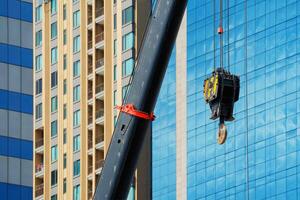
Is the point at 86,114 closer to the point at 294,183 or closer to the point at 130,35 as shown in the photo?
the point at 130,35

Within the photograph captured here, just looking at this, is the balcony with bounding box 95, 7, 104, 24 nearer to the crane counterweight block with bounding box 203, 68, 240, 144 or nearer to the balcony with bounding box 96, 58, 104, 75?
the balcony with bounding box 96, 58, 104, 75

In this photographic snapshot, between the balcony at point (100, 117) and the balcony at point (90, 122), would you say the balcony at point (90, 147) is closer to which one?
the balcony at point (90, 122)

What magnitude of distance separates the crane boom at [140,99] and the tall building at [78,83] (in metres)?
109

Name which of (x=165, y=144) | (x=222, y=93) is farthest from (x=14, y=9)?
(x=222, y=93)

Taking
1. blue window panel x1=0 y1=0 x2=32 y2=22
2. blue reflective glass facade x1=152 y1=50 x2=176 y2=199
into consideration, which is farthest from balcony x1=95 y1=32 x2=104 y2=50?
blue window panel x1=0 y1=0 x2=32 y2=22

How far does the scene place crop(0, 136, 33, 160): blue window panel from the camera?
153 metres

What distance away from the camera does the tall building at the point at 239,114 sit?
167 meters

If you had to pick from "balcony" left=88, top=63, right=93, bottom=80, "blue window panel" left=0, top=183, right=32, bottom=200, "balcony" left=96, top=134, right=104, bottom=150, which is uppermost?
"balcony" left=88, top=63, right=93, bottom=80

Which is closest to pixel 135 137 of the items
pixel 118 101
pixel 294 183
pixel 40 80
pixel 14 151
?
pixel 14 151

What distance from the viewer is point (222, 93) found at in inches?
2463

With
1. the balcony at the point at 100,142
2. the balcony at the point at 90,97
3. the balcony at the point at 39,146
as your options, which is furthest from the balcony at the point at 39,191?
the balcony at the point at 90,97

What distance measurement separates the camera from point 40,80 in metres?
186

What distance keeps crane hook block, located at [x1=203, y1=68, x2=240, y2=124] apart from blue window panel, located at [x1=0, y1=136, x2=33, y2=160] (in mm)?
90891

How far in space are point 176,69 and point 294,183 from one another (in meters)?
25.8
